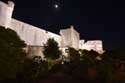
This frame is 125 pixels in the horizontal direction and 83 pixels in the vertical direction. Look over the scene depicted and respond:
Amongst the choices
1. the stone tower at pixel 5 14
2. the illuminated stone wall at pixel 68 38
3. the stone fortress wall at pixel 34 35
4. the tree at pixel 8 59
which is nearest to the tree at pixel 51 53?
the stone fortress wall at pixel 34 35

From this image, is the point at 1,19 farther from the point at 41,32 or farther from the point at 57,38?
the point at 57,38

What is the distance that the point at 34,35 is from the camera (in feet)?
97.1

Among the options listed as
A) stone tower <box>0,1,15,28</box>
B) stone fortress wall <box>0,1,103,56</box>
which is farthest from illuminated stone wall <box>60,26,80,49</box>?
stone tower <box>0,1,15,28</box>

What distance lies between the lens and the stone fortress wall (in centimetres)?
2410

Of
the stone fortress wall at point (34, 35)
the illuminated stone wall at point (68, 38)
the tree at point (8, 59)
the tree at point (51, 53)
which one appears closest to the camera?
the tree at point (8, 59)

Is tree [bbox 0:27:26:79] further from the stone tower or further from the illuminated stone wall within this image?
the illuminated stone wall

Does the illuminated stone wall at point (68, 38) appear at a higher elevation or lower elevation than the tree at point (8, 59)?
higher

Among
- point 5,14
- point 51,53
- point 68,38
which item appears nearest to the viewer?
point 51,53

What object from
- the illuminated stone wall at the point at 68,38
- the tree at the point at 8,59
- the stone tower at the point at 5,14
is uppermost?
the stone tower at the point at 5,14

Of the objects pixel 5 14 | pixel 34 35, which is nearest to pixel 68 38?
pixel 34 35

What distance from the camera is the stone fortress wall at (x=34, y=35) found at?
24.1 metres

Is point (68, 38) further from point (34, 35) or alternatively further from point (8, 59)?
point (8, 59)

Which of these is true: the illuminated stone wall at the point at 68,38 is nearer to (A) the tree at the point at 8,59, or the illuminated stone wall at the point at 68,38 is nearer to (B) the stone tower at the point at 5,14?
(B) the stone tower at the point at 5,14

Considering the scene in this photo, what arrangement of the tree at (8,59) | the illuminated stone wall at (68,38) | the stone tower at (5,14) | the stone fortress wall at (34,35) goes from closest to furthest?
the tree at (8,59), the stone tower at (5,14), the stone fortress wall at (34,35), the illuminated stone wall at (68,38)
